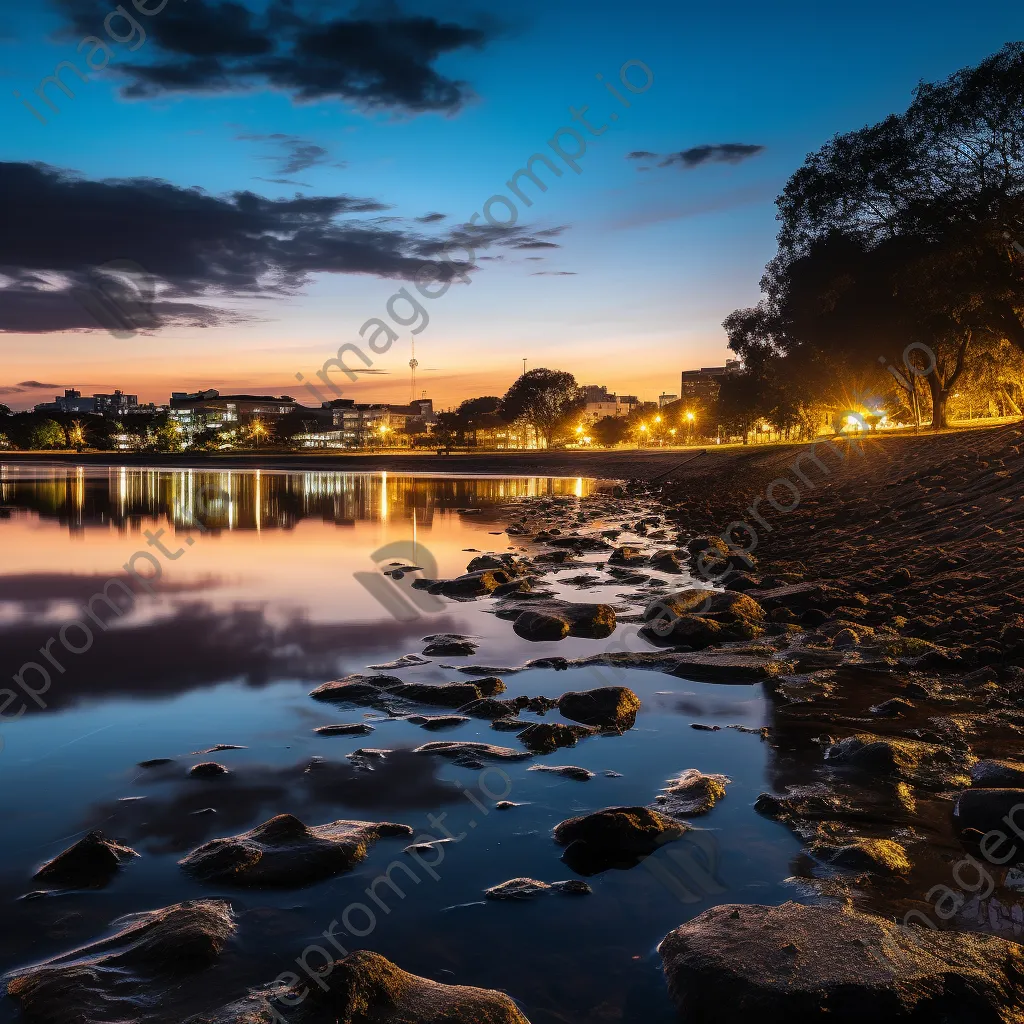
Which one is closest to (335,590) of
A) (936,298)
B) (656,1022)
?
(656,1022)

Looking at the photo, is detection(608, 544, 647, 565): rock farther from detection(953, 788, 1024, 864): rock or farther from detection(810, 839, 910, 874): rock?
detection(810, 839, 910, 874): rock

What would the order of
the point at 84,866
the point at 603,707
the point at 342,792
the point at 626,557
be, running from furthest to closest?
1. the point at 626,557
2. the point at 603,707
3. the point at 342,792
4. the point at 84,866

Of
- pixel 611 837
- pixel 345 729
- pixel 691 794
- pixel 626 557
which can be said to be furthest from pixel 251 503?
pixel 611 837

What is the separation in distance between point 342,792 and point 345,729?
1627 mm

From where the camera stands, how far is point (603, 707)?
9336 millimetres

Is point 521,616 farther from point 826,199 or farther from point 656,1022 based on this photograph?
point 826,199

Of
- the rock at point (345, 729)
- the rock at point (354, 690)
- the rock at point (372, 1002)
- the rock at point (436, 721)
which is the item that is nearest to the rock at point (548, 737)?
the rock at point (436, 721)

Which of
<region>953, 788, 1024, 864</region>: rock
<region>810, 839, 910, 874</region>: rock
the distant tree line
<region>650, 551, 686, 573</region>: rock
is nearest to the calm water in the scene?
<region>810, 839, 910, 874</region>: rock

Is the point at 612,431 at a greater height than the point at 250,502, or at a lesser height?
greater

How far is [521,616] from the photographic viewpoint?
1423 centimetres

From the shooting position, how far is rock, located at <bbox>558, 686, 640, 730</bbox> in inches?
363

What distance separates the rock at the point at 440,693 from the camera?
9.84 m

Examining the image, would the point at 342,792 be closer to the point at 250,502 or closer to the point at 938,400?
the point at 250,502

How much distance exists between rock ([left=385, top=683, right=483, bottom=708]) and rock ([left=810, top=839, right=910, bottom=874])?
460 cm
